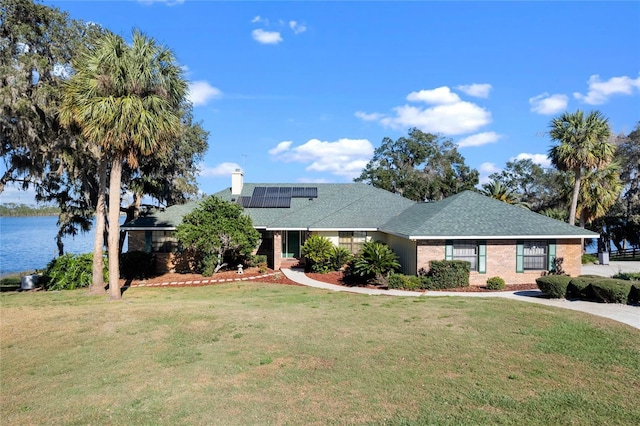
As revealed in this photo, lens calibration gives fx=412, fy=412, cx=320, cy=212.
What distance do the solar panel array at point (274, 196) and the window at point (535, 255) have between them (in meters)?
14.9

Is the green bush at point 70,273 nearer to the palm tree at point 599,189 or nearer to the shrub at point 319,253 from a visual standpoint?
the shrub at point 319,253

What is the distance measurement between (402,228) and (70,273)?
1637 centimetres

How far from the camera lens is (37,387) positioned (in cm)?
665

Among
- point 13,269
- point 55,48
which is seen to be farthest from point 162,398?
point 13,269

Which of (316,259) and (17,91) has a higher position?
(17,91)

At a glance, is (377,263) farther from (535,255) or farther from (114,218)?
(114,218)

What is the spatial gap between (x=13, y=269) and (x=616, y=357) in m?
44.7

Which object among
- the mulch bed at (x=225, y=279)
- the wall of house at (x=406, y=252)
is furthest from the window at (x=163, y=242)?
the wall of house at (x=406, y=252)

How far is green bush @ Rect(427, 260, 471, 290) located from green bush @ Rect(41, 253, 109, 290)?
1589 centimetres

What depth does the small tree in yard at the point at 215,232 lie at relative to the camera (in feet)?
70.4

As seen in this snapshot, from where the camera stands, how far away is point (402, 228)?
2019cm

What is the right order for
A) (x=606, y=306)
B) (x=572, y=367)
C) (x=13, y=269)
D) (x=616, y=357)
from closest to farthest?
(x=572, y=367) < (x=616, y=357) < (x=606, y=306) < (x=13, y=269)

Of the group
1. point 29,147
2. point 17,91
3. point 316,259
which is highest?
point 17,91

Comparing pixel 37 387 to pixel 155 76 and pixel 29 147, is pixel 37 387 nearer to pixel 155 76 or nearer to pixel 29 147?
pixel 155 76
